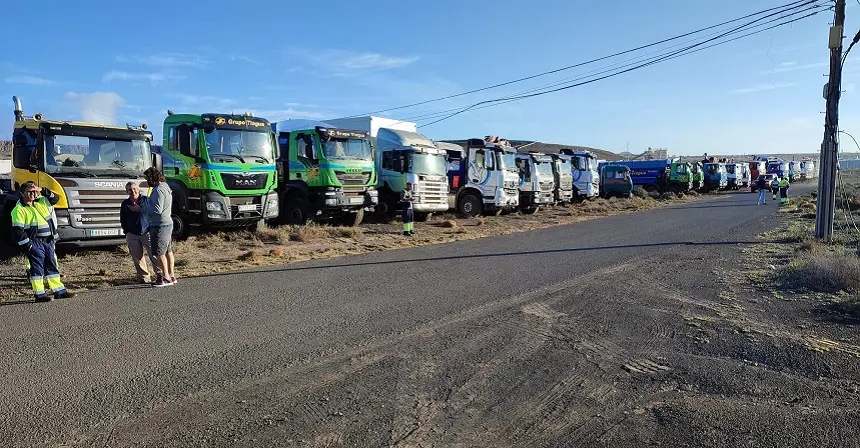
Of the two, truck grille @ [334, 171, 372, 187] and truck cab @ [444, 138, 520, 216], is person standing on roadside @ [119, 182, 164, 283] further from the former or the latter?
truck cab @ [444, 138, 520, 216]

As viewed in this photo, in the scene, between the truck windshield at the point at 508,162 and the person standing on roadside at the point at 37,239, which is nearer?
the person standing on roadside at the point at 37,239

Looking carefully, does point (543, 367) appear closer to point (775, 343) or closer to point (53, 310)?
point (775, 343)

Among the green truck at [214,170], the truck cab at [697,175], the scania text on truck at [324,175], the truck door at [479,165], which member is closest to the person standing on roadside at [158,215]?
the green truck at [214,170]

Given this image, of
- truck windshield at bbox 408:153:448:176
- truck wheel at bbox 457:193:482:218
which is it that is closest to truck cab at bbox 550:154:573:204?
truck wheel at bbox 457:193:482:218

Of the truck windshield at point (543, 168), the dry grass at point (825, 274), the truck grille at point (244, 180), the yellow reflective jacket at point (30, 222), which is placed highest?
the truck windshield at point (543, 168)

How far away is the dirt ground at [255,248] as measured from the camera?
9.47m

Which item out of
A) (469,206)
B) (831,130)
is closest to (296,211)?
(469,206)

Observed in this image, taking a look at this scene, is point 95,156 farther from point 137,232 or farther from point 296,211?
point 296,211

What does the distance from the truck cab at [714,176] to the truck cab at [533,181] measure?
26.6 m

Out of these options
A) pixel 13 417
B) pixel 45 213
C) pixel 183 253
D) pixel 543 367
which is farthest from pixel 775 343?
pixel 183 253

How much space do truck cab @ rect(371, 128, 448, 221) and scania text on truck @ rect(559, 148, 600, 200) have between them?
13439 mm

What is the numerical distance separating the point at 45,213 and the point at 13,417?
4.70 m

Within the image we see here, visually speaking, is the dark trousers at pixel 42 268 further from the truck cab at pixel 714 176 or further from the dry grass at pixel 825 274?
the truck cab at pixel 714 176

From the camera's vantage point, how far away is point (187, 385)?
4.66 metres
